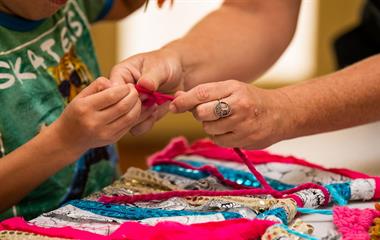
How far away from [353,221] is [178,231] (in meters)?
0.19

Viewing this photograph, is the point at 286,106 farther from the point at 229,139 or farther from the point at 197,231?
the point at 197,231

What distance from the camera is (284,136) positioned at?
860 millimetres

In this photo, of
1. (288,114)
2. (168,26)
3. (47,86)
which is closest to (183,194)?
(288,114)

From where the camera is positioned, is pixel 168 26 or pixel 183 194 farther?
pixel 168 26

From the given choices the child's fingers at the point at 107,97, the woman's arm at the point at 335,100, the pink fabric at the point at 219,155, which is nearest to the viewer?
the child's fingers at the point at 107,97

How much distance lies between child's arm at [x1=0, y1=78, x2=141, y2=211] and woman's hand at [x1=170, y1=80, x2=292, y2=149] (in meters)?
0.06

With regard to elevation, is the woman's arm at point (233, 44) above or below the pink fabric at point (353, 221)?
above

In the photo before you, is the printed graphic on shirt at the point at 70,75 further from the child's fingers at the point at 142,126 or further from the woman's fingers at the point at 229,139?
the woman's fingers at the point at 229,139

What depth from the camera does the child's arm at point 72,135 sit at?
0.77m

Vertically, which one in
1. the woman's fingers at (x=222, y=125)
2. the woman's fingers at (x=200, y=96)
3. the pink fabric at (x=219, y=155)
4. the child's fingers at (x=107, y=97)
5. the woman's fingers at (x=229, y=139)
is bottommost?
the pink fabric at (x=219, y=155)

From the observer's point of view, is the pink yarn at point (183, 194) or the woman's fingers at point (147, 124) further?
the woman's fingers at point (147, 124)

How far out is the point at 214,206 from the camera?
0.73 meters

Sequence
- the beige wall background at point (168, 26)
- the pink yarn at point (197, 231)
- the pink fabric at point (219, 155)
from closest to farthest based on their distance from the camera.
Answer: the pink yarn at point (197, 231), the pink fabric at point (219, 155), the beige wall background at point (168, 26)

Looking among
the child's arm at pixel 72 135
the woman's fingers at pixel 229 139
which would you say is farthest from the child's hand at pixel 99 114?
the woman's fingers at pixel 229 139
